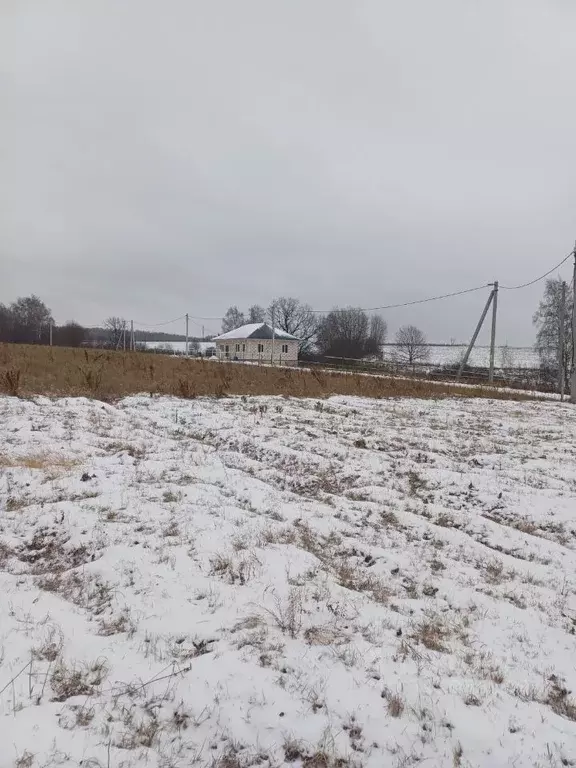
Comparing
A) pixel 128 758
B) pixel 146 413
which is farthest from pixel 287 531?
Answer: pixel 146 413

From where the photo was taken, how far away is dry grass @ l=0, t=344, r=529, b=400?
1077cm

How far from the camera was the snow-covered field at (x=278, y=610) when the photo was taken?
2117 millimetres

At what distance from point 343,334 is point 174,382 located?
62.0 m

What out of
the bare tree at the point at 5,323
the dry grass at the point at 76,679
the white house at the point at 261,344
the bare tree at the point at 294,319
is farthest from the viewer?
the bare tree at the point at 294,319

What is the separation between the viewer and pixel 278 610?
3.04 metres

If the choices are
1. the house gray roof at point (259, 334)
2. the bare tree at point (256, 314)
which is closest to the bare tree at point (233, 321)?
the bare tree at point (256, 314)

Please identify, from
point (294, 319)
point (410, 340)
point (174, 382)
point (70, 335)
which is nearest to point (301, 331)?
point (294, 319)

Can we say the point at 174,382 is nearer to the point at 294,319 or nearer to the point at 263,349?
the point at 263,349

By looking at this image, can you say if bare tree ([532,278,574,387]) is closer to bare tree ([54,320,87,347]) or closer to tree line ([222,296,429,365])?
tree line ([222,296,429,365])

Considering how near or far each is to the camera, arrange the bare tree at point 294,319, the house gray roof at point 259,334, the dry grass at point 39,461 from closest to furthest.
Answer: the dry grass at point 39,461, the house gray roof at point 259,334, the bare tree at point 294,319

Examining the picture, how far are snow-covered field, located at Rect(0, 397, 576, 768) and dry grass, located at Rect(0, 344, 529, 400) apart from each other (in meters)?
4.60

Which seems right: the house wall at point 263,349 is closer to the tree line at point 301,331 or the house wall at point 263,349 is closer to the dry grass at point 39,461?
the tree line at point 301,331

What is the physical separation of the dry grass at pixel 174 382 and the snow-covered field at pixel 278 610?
4602mm

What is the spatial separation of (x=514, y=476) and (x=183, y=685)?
211 inches
